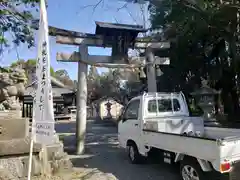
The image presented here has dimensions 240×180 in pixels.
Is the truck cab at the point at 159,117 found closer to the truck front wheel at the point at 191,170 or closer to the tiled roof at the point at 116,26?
the truck front wheel at the point at 191,170

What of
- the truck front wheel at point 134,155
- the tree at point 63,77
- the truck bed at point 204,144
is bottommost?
the truck front wheel at point 134,155

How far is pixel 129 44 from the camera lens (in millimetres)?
10375

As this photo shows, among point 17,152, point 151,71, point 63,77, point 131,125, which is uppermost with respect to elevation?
point 63,77

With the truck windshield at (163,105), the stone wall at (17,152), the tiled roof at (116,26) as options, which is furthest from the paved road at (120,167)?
the tiled roof at (116,26)

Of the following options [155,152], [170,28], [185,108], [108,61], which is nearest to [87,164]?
[155,152]

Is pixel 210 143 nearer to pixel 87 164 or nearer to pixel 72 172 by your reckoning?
pixel 72 172

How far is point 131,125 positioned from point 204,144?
10.5 ft

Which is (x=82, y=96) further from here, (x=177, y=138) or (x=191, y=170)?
(x=191, y=170)

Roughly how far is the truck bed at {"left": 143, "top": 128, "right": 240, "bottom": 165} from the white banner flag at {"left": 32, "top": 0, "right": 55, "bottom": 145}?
245cm

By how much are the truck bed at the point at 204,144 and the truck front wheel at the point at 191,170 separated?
0.66 ft

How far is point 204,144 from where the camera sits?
4.10 m

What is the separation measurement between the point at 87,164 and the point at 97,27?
209 inches

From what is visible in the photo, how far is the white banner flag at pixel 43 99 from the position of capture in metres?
3.66

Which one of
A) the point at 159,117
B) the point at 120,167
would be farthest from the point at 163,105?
the point at 120,167
